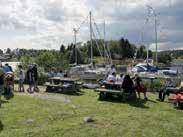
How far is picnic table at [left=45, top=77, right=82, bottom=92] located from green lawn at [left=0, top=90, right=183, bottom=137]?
3846mm

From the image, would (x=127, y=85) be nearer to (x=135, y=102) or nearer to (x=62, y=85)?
(x=135, y=102)

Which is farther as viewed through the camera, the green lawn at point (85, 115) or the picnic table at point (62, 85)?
the picnic table at point (62, 85)

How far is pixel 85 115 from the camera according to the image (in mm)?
14727

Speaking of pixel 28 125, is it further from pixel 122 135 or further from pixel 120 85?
pixel 120 85

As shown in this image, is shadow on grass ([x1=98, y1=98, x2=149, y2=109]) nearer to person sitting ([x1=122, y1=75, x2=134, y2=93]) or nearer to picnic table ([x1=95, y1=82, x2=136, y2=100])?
picnic table ([x1=95, y1=82, x2=136, y2=100])

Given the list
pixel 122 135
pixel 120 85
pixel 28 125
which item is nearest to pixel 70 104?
pixel 120 85

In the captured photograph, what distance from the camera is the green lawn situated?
12039 millimetres

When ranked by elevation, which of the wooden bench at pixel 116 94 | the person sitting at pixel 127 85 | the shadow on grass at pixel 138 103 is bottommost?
the shadow on grass at pixel 138 103

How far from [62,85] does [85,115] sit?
27.1 ft

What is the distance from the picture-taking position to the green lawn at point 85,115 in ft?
39.5

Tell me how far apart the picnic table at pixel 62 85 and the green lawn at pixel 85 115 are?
3846 millimetres

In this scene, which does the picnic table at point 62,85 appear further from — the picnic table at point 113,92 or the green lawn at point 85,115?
the green lawn at point 85,115

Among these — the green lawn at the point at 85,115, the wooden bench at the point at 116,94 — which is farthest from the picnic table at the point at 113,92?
the green lawn at the point at 85,115

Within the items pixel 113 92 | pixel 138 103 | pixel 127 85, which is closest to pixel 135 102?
pixel 138 103
